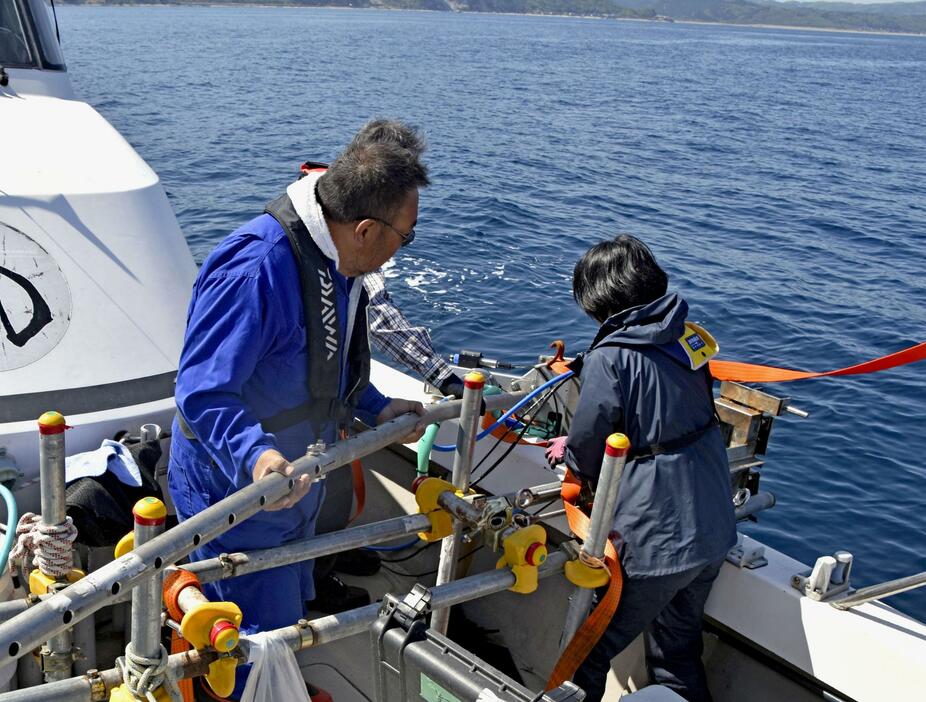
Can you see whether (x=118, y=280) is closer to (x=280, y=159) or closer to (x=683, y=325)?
(x=683, y=325)

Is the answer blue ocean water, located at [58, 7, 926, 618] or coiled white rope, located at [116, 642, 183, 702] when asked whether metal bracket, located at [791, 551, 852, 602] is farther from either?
blue ocean water, located at [58, 7, 926, 618]

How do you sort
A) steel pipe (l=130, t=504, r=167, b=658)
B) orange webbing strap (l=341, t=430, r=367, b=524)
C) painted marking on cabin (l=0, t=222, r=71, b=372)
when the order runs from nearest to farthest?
steel pipe (l=130, t=504, r=167, b=658)
painted marking on cabin (l=0, t=222, r=71, b=372)
orange webbing strap (l=341, t=430, r=367, b=524)

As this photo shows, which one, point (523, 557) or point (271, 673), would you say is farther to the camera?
point (523, 557)

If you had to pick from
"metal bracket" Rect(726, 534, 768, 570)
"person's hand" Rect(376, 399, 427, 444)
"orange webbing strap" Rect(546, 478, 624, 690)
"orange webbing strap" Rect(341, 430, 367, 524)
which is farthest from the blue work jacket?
"metal bracket" Rect(726, 534, 768, 570)

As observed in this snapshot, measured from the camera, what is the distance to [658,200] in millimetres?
19469

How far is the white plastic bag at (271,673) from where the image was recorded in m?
2.33

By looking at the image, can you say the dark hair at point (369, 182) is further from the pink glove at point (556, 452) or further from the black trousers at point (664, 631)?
the pink glove at point (556, 452)

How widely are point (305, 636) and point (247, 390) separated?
69cm

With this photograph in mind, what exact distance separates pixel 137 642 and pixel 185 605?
0.66 feet

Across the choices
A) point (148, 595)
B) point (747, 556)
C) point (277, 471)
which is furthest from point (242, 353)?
point (747, 556)

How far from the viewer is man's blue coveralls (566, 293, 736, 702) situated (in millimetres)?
3045

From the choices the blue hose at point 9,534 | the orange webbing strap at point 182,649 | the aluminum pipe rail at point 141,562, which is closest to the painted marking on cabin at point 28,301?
the blue hose at point 9,534

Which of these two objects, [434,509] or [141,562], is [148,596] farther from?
[434,509]

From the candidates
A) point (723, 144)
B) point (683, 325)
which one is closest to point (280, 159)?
point (723, 144)
